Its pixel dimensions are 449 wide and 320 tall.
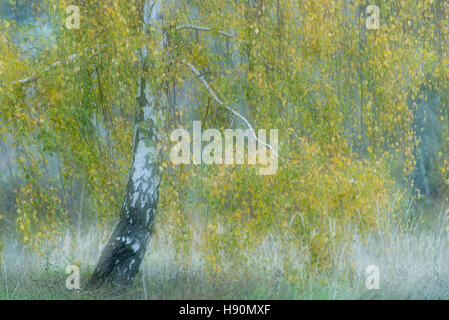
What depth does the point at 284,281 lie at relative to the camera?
559 centimetres

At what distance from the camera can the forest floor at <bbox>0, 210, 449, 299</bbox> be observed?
5363 millimetres

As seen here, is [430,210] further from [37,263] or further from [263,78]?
[37,263]

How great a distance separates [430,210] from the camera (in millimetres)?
11031

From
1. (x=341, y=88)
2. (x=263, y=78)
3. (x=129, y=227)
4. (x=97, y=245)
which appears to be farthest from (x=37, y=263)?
(x=341, y=88)

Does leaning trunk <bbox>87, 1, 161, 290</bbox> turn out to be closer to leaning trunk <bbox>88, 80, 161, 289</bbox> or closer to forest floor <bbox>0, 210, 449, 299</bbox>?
leaning trunk <bbox>88, 80, 161, 289</bbox>
